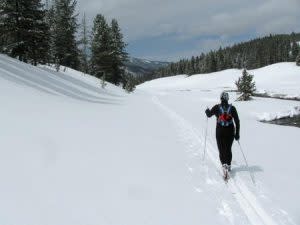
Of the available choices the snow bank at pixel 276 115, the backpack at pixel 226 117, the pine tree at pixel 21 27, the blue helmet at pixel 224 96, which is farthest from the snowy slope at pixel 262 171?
the pine tree at pixel 21 27

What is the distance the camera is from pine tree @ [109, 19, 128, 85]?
5738cm

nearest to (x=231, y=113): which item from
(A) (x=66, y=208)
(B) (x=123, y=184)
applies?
(B) (x=123, y=184)

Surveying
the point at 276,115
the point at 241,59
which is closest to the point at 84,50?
the point at 276,115

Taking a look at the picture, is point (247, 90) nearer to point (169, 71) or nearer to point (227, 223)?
point (227, 223)

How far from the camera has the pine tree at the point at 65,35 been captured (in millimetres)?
51250

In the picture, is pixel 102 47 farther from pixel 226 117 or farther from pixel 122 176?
pixel 122 176

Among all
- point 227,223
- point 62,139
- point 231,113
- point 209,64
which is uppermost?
point 209,64

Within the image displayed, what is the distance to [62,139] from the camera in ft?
31.1

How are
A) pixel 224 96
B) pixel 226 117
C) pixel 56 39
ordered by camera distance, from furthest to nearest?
pixel 56 39 → pixel 226 117 → pixel 224 96

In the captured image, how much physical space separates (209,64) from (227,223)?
130m

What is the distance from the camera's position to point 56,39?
50.9 metres

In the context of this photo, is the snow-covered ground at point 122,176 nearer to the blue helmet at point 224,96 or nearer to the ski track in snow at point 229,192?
the ski track in snow at point 229,192

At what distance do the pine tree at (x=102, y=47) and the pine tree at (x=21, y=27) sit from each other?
945 inches

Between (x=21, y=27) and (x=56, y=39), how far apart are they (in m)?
20.7
